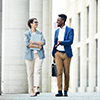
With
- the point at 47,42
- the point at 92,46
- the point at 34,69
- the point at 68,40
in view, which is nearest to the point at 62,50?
the point at 68,40

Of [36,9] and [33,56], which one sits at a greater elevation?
[36,9]

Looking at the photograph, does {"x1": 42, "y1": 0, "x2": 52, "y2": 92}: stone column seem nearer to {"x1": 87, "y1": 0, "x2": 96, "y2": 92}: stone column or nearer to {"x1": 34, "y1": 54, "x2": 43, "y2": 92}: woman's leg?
{"x1": 34, "y1": 54, "x2": 43, "y2": 92}: woman's leg

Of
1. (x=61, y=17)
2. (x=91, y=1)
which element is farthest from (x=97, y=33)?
(x=61, y=17)

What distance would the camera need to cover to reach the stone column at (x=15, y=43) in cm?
1576

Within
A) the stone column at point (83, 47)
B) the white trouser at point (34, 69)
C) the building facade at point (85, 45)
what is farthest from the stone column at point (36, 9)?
the stone column at point (83, 47)

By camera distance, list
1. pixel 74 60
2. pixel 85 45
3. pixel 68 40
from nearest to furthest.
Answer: pixel 68 40
pixel 85 45
pixel 74 60

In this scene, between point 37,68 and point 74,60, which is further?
point 74,60

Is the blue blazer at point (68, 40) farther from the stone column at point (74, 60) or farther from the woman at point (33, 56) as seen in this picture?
the stone column at point (74, 60)

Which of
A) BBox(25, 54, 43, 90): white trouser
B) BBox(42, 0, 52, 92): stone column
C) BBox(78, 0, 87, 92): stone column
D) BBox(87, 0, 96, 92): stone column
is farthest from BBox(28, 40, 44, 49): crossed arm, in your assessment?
BBox(78, 0, 87, 92): stone column

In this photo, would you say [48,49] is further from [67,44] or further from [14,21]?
[67,44]

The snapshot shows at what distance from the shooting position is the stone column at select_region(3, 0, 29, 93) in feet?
51.7

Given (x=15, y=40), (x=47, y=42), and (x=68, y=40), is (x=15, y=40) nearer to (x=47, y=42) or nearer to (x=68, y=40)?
(x=47, y=42)

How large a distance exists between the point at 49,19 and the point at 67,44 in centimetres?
779

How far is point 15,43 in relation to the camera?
51.8 ft
